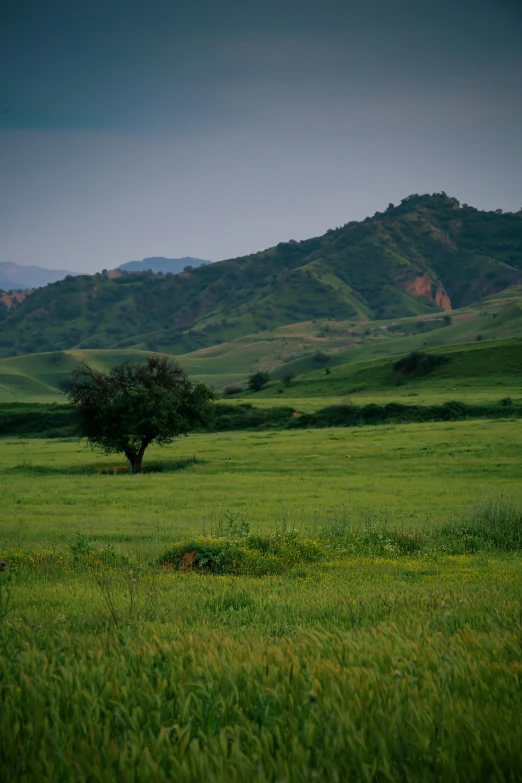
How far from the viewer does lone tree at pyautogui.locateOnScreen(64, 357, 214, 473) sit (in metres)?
42.1

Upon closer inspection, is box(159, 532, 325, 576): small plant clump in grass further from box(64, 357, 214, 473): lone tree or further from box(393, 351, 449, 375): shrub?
box(393, 351, 449, 375): shrub

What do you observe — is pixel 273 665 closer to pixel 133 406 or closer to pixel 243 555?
pixel 243 555

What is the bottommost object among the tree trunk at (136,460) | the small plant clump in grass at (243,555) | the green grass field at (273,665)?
the tree trunk at (136,460)

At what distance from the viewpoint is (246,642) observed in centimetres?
395

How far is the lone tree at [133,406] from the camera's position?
42125 millimetres

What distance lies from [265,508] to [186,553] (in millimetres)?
14138

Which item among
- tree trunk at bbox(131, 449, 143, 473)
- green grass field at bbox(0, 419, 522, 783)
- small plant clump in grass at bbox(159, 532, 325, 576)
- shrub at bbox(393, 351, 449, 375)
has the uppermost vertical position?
shrub at bbox(393, 351, 449, 375)

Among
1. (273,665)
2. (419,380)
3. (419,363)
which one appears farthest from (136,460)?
(419,363)

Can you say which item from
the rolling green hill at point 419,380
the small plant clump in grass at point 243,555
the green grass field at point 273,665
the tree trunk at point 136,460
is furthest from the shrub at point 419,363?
the small plant clump in grass at point 243,555

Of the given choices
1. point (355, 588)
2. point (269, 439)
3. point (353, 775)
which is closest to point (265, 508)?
point (355, 588)

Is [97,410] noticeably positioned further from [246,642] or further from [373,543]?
[246,642]

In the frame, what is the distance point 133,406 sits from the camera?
139 ft

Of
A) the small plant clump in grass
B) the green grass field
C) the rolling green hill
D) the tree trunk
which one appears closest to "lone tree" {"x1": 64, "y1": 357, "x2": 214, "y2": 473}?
the tree trunk

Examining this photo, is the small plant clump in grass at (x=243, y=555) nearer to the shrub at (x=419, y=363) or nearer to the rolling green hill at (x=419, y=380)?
the rolling green hill at (x=419, y=380)
